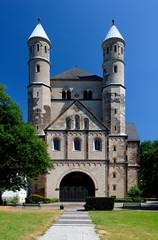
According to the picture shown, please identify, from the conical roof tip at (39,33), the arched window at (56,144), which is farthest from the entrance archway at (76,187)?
the conical roof tip at (39,33)

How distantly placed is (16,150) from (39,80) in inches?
898

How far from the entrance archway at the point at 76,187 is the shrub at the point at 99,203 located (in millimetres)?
20052

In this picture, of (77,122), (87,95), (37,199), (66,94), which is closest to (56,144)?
(77,122)

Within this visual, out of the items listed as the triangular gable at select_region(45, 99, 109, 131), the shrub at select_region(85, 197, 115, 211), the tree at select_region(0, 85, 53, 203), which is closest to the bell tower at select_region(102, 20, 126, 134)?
the triangular gable at select_region(45, 99, 109, 131)

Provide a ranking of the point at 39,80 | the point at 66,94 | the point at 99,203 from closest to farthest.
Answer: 1. the point at 99,203
2. the point at 39,80
3. the point at 66,94

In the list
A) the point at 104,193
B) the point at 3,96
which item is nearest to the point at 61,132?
the point at 104,193

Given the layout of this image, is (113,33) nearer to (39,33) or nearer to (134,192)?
(39,33)

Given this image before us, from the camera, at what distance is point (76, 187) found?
5647 cm

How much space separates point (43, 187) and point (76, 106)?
1421 cm

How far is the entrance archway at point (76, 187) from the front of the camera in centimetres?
5575

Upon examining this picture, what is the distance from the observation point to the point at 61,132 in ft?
183

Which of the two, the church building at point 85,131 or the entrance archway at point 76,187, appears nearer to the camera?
the church building at point 85,131

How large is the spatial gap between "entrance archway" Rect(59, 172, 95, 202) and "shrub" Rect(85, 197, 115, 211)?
20052 mm

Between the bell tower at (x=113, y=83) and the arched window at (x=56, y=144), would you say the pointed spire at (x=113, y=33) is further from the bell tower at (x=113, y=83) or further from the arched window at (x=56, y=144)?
the arched window at (x=56, y=144)
